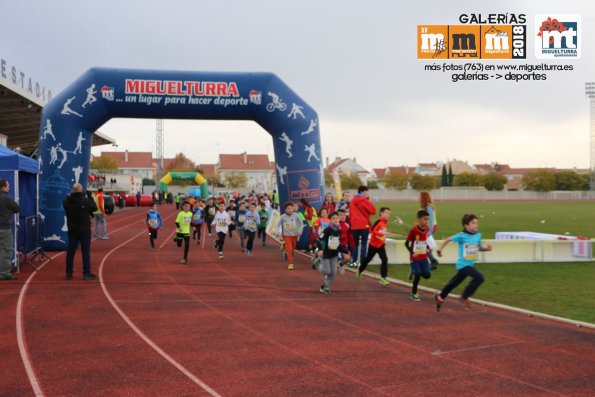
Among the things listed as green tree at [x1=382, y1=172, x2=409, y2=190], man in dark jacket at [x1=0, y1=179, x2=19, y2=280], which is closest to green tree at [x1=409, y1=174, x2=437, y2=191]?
green tree at [x1=382, y1=172, x2=409, y2=190]

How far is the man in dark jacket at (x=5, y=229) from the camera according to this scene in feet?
37.5

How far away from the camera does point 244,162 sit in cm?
14225

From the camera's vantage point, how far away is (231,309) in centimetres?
909

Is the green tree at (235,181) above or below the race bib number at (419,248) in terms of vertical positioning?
above

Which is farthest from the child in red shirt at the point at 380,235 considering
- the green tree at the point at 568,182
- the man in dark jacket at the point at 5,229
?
the green tree at the point at 568,182

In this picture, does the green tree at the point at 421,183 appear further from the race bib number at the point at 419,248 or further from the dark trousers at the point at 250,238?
the race bib number at the point at 419,248

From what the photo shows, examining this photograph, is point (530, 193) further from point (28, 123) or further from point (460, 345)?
point (460, 345)

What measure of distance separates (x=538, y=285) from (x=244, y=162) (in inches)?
5212

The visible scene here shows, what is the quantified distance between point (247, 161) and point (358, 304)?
13405 centimetres

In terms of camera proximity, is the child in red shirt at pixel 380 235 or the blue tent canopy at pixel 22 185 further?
the blue tent canopy at pixel 22 185

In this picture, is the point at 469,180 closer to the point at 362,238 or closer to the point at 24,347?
the point at 362,238

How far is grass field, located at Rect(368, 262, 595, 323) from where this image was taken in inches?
368
